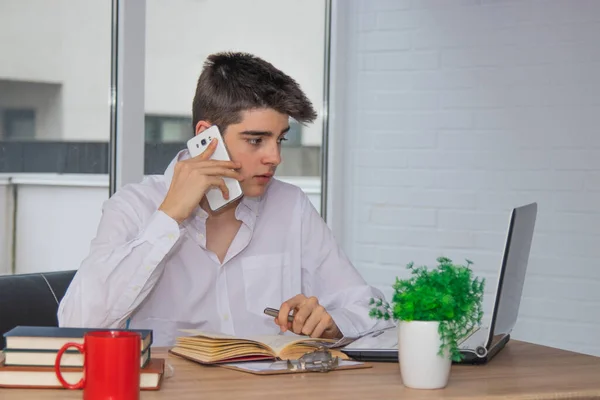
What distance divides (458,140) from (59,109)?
140 centimetres

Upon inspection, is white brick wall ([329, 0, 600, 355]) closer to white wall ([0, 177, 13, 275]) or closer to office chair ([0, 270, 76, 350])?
white wall ([0, 177, 13, 275])

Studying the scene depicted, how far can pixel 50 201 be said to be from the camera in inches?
109

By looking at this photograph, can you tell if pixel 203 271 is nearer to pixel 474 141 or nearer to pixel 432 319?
pixel 432 319

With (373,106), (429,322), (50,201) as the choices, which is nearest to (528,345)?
(429,322)

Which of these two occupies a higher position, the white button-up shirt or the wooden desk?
the white button-up shirt

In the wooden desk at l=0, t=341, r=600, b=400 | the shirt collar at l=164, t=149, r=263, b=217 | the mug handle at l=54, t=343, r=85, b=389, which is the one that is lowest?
the wooden desk at l=0, t=341, r=600, b=400

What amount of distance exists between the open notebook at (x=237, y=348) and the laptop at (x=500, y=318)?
→ 65mm

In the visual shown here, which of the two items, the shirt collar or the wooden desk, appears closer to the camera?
the wooden desk

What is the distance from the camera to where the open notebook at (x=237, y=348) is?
5.08ft

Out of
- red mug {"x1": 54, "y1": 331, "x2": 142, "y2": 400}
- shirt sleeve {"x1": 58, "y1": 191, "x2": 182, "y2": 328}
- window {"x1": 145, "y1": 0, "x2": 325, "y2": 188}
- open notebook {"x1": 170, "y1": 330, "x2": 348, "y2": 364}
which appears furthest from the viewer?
window {"x1": 145, "y1": 0, "x2": 325, "y2": 188}

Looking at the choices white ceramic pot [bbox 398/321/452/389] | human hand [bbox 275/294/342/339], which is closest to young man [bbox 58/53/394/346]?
human hand [bbox 275/294/342/339]

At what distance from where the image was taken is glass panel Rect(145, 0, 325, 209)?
2992 millimetres

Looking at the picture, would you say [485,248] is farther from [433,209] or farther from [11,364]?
[11,364]

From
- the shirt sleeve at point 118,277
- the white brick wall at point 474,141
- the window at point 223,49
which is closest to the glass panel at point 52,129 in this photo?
the window at point 223,49
